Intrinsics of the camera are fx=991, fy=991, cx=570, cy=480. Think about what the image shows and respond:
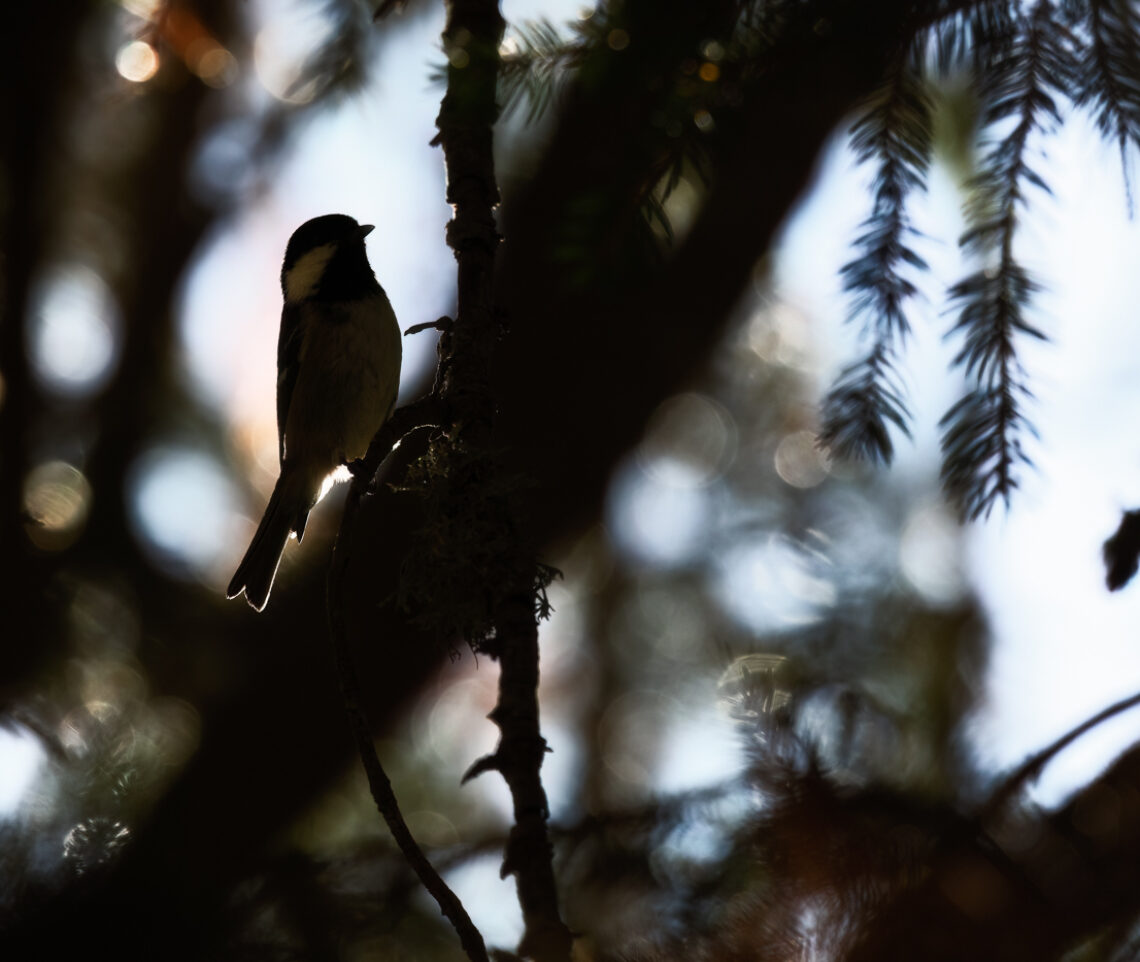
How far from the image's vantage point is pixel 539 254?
3.84 m

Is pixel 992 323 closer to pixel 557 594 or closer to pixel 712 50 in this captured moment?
pixel 712 50

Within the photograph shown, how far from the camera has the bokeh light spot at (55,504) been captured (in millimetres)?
4098

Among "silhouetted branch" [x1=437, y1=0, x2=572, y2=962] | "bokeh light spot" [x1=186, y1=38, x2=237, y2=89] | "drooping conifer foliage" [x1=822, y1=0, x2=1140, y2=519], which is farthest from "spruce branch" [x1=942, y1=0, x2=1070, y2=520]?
"bokeh light spot" [x1=186, y1=38, x2=237, y2=89]

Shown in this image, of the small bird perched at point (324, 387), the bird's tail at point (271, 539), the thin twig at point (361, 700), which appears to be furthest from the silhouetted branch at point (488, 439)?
the bird's tail at point (271, 539)

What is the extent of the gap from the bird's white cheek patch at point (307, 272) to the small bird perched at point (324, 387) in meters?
0.02

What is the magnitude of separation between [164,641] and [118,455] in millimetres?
956

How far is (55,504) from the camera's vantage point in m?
4.24

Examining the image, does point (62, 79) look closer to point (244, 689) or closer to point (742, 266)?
point (244, 689)

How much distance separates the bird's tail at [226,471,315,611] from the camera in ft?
12.1

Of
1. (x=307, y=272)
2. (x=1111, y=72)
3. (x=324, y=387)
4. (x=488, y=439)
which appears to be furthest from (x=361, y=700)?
(x=307, y=272)

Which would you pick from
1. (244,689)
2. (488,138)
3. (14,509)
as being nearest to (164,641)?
(244,689)

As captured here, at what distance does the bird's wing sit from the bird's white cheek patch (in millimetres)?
126

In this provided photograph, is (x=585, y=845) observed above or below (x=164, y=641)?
below

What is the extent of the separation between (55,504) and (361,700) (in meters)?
3.17
